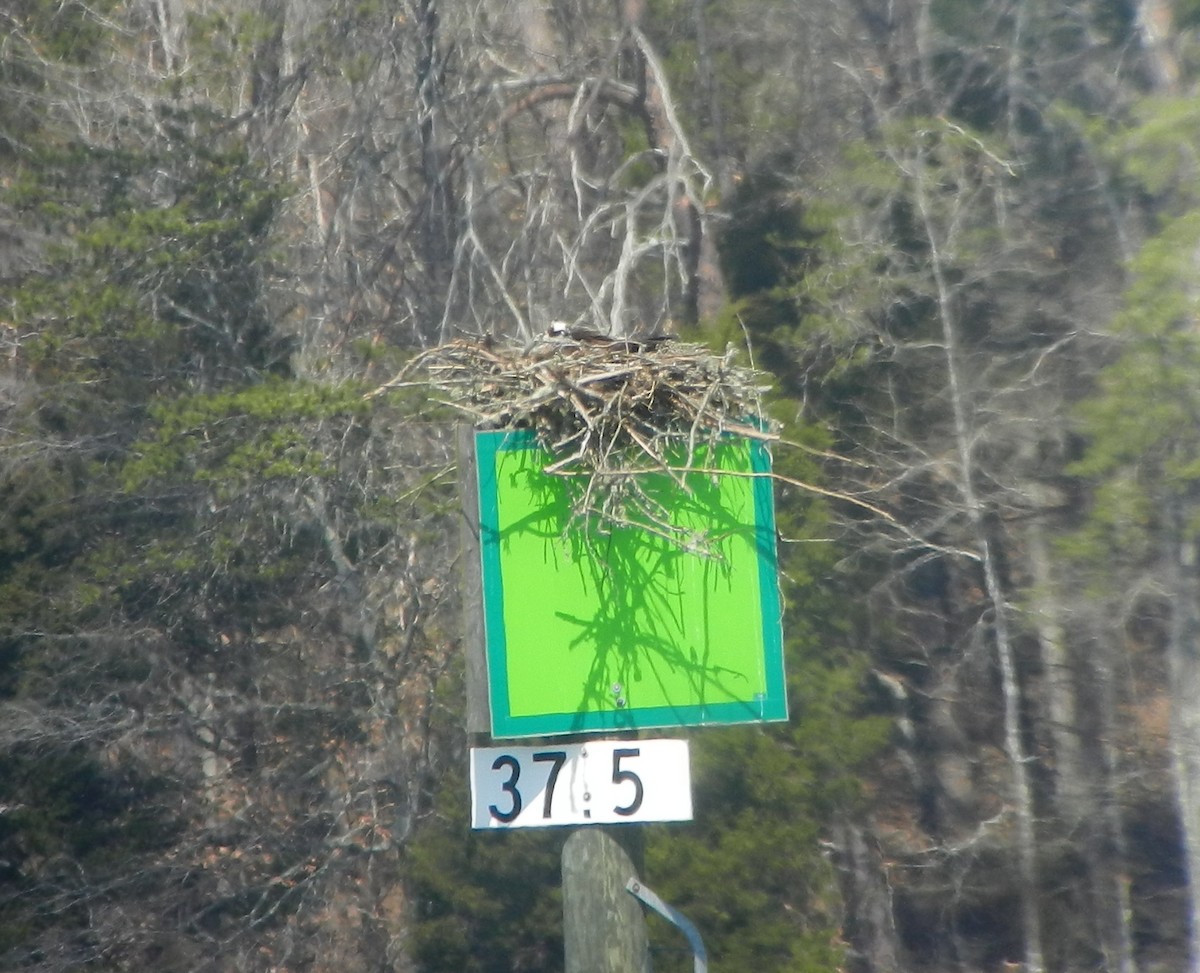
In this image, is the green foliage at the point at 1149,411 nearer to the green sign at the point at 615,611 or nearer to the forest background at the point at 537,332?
the forest background at the point at 537,332

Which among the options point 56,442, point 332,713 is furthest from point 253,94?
point 332,713

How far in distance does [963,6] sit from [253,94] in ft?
16.0

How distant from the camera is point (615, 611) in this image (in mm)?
2727

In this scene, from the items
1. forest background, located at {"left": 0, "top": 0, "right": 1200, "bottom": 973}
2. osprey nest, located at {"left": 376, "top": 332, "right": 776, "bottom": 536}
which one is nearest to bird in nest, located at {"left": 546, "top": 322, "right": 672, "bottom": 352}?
osprey nest, located at {"left": 376, "top": 332, "right": 776, "bottom": 536}

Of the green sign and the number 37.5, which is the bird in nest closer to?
the green sign

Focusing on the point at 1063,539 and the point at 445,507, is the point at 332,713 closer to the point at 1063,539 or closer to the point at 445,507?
the point at 445,507

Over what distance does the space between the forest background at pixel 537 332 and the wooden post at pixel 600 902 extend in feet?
12.6

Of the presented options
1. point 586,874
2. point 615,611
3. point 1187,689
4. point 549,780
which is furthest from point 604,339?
point 1187,689

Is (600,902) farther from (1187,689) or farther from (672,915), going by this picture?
(1187,689)

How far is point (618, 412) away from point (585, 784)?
0.82m

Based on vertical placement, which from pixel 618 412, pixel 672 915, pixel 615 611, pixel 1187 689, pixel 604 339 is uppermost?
pixel 604 339

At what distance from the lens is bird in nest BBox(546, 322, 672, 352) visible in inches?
112

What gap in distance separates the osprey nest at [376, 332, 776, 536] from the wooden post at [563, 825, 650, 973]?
75 cm

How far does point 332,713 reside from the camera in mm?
7395
